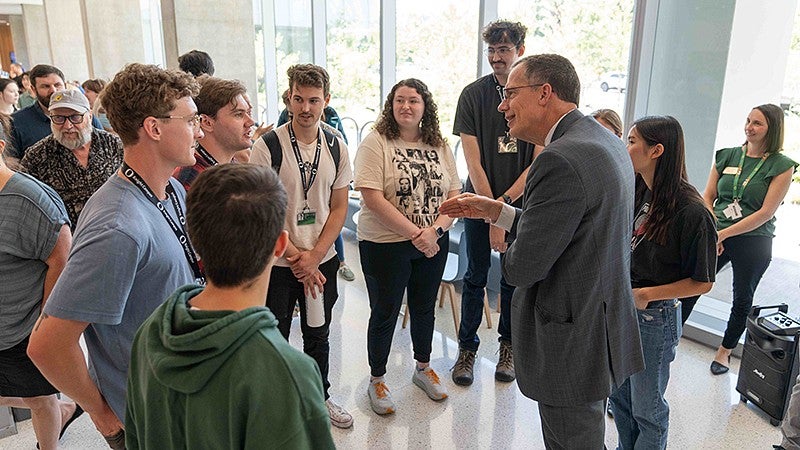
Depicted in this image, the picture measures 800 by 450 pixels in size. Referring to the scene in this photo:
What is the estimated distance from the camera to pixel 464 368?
3.06 metres

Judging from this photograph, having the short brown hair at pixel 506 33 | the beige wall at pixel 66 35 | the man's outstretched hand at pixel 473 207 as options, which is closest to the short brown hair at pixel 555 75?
the man's outstretched hand at pixel 473 207

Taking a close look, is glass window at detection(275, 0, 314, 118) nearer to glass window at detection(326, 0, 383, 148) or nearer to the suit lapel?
glass window at detection(326, 0, 383, 148)

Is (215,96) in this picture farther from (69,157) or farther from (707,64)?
(707,64)

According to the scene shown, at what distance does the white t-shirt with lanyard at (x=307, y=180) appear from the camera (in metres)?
2.33

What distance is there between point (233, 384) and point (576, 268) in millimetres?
1052

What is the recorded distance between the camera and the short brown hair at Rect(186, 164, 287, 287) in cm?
90

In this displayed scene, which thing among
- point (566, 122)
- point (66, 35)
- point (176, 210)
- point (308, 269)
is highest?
point (66, 35)

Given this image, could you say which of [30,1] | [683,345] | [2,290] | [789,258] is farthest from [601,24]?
[30,1]

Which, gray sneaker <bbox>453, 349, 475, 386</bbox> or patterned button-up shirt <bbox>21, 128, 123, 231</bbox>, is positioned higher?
patterned button-up shirt <bbox>21, 128, 123, 231</bbox>

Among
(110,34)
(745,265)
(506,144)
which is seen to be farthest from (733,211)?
(110,34)

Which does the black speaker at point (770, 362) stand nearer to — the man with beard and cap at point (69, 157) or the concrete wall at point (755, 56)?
the concrete wall at point (755, 56)

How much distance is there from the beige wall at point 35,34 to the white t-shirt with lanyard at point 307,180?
19400mm

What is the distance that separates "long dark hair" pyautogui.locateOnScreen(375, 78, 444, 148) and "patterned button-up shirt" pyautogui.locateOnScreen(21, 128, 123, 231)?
1433mm

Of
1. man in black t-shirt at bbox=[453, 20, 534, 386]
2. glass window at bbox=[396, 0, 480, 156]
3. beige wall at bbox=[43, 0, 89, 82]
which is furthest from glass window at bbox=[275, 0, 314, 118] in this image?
beige wall at bbox=[43, 0, 89, 82]
